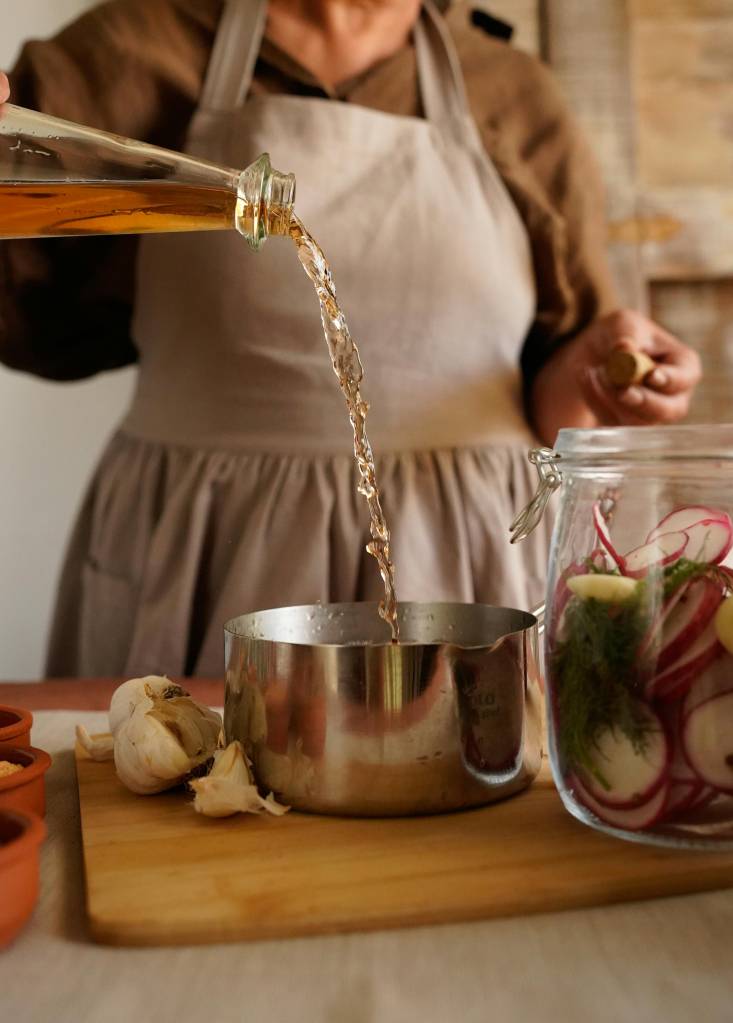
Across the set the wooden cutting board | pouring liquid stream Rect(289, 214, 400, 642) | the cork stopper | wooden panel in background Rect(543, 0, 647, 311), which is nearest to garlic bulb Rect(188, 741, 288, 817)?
the wooden cutting board

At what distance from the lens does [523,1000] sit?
303 millimetres

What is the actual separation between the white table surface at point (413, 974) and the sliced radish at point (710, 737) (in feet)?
0.14

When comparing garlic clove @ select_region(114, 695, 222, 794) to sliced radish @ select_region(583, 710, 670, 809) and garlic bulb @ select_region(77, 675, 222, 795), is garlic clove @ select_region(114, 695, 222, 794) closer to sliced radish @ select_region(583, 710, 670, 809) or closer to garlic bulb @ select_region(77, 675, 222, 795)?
garlic bulb @ select_region(77, 675, 222, 795)

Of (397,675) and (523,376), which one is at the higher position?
(523,376)

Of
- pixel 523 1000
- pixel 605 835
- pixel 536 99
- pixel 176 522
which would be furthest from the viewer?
pixel 536 99

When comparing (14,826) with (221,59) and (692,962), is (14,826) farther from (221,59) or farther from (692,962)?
(221,59)

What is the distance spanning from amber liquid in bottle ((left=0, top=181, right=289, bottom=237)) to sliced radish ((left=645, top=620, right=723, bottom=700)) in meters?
0.29

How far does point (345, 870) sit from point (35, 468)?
1418mm

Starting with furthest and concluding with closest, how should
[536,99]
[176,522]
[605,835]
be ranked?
[536,99] → [176,522] → [605,835]

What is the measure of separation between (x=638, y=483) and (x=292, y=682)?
0.16m

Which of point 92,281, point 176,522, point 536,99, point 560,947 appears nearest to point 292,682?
point 560,947

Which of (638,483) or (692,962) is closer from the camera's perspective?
(692,962)

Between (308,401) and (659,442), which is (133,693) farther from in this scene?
(308,401)

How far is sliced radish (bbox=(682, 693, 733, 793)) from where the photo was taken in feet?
1.24
